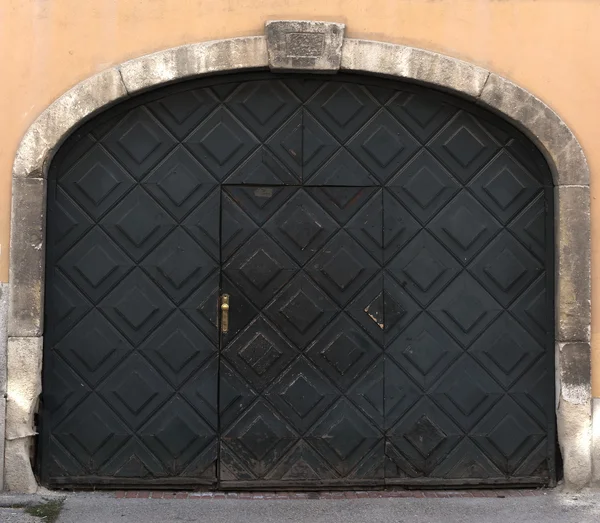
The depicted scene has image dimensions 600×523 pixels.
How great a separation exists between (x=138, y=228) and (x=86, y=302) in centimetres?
56

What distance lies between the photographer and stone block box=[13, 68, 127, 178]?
473 centimetres

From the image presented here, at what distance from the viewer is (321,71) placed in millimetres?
4883

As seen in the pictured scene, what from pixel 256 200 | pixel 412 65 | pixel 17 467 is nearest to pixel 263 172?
pixel 256 200

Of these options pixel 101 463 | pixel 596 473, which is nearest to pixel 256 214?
→ pixel 101 463

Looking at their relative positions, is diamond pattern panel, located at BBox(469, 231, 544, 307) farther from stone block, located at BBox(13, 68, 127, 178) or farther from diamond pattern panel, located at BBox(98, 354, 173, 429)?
stone block, located at BBox(13, 68, 127, 178)

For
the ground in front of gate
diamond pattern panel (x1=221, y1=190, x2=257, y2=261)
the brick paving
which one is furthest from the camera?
diamond pattern panel (x1=221, y1=190, x2=257, y2=261)

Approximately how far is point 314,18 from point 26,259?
90.1 inches

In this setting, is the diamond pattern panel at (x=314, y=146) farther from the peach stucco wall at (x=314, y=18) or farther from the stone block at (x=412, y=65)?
the peach stucco wall at (x=314, y=18)

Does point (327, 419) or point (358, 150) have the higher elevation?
point (358, 150)

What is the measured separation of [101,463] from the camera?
4.89m

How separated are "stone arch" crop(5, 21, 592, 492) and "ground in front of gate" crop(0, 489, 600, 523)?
0.29 m

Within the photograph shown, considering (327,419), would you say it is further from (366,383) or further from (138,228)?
(138,228)

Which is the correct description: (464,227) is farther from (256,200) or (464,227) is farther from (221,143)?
(221,143)

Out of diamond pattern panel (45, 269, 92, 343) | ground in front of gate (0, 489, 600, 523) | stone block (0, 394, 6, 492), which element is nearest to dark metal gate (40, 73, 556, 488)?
diamond pattern panel (45, 269, 92, 343)
